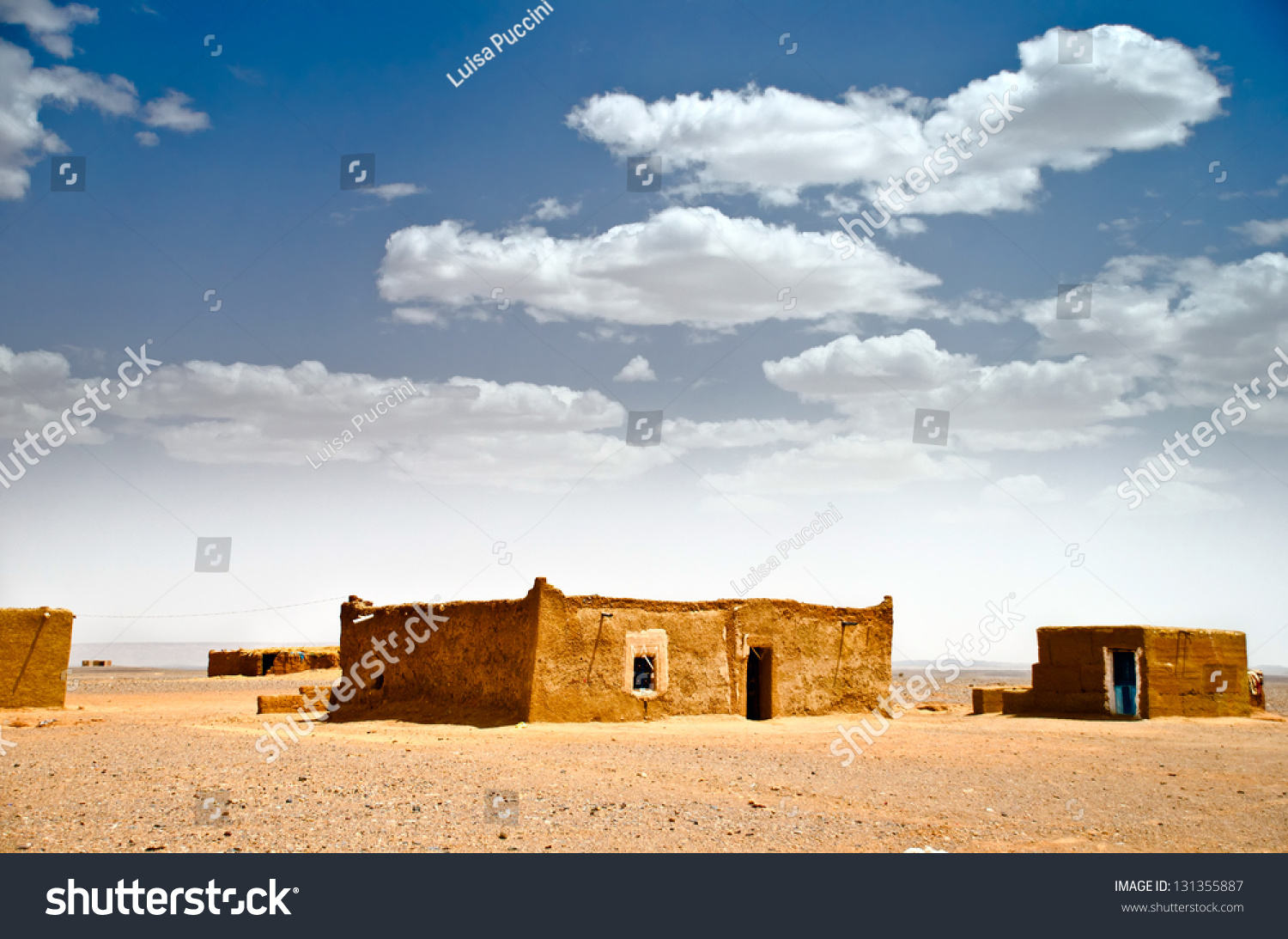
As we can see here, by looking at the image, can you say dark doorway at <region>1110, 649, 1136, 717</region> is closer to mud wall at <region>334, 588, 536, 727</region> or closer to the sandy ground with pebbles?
the sandy ground with pebbles

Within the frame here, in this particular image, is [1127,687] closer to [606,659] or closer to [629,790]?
[606,659]

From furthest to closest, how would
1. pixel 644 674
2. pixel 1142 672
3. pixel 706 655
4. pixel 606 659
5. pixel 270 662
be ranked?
pixel 270 662 → pixel 1142 672 → pixel 706 655 → pixel 644 674 → pixel 606 659

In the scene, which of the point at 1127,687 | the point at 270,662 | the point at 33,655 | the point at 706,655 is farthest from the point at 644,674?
the point at 270,662

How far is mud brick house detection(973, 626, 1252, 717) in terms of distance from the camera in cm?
2052

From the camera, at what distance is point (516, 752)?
13672 millimetres

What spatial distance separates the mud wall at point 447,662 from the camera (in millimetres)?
18250

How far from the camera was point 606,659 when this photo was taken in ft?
60.4

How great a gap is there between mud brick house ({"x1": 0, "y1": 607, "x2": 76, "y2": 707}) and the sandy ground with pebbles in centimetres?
296

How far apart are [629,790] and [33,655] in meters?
15.4

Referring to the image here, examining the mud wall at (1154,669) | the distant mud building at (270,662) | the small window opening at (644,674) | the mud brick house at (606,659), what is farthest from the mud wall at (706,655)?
the distant mud building at (270,662)

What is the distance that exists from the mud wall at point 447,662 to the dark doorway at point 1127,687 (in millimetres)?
12709
